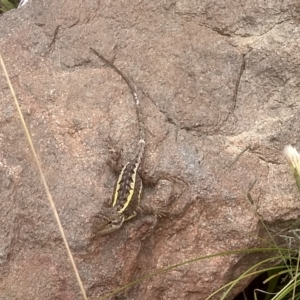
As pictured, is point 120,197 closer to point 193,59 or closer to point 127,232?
point 127,232

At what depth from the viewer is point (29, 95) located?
3.45 metres

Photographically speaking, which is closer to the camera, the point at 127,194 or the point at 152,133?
the point at 127,194

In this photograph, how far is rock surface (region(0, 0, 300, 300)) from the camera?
10.4ft

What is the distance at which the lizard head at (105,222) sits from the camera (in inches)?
123

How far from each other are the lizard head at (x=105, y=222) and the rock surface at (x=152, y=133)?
4 centimetres

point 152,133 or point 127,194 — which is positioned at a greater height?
point 152,133

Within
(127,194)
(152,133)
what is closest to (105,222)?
(127,194)

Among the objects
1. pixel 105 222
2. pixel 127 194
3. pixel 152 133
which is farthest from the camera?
pixel 152 133

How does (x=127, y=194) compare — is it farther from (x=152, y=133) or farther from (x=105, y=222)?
(x=152, y=133)

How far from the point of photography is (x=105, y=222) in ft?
10.3

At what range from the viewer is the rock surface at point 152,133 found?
10.4 feet

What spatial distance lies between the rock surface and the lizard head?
0.13 ft

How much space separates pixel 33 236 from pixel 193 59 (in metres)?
1.20

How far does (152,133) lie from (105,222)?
20.6 inches
